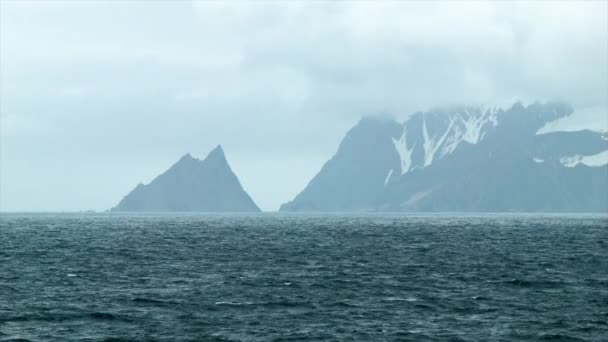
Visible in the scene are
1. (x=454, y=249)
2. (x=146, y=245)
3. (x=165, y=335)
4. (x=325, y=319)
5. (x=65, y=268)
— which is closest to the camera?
(x=165, y=335)

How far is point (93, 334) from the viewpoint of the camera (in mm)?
47844

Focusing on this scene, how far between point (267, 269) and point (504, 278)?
22.9m

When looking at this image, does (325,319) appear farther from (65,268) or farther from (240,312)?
(65,268)

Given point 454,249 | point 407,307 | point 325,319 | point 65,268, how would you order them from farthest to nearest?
point 454,249 → point 65,268 → point 407,307 → point 325,319

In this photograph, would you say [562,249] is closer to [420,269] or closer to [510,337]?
[420,269]

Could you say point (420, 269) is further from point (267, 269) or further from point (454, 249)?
point (454, 249)

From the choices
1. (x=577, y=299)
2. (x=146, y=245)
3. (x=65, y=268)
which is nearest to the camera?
(x=577, y=299)

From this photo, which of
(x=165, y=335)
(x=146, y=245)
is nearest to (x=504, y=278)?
(x=165, y=335)

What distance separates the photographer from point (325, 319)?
5322cm

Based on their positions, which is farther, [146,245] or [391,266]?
[146,245]

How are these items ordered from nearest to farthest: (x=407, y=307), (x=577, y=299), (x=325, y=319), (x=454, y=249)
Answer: (x=325, y=319) < (x=407, y=307) < (x=577, y=299) < (x=454, y=249)

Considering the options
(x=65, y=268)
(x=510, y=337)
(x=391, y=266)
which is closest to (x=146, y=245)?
(x=65, y=268)

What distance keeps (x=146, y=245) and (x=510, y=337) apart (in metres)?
82.7

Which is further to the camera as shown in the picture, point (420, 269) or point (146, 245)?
point (146, 245)
